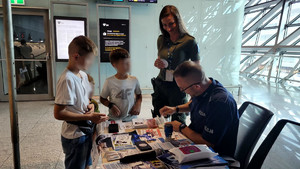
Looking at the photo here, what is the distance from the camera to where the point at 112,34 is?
4.52 metres

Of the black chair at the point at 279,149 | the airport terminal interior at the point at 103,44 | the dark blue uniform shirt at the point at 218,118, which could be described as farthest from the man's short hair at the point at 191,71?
the airport terminal interior at the point at 103,44

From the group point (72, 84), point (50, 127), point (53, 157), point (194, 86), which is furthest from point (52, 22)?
point (194, 86)

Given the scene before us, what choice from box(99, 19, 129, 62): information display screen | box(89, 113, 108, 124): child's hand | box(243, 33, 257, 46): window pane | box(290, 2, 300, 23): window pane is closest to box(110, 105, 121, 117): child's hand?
box(89, 113, 108, 124): child's hand

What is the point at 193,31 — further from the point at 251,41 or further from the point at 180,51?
the point at 251,41

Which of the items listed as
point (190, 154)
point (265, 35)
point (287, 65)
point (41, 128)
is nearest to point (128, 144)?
point (190, 154)

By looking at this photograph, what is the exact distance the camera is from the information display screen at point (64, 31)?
4387mm

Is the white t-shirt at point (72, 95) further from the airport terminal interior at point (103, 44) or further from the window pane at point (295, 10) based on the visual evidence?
the window pane at point (295, 10)

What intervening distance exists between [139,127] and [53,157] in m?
1.48

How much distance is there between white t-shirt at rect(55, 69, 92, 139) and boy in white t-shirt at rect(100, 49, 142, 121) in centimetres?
37

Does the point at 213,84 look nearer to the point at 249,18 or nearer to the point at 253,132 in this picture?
the point at 253,132

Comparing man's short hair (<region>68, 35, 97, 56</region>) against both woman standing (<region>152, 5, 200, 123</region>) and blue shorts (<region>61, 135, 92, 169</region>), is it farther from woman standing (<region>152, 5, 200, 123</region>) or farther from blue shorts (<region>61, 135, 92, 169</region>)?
woman standing (<region>152, 5, 200, 123</region>)

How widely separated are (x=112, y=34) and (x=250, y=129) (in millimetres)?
3809

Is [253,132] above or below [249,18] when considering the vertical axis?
below

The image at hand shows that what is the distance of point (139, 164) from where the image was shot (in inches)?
38.1
